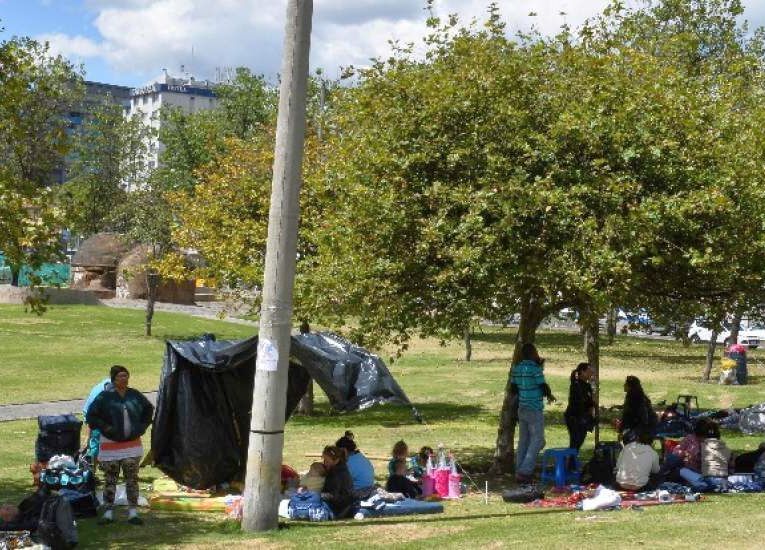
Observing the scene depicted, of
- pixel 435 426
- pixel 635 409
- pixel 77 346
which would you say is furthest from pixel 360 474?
→ pixel 77 346

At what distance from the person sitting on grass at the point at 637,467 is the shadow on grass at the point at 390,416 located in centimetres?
939

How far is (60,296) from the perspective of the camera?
50.7 m

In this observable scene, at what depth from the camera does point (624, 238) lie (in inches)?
505

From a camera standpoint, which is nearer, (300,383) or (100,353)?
(300,383)

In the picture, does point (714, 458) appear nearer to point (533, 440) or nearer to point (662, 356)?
point (533, 440)

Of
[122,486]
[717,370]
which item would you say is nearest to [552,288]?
[122,486]

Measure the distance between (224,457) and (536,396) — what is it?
404cm

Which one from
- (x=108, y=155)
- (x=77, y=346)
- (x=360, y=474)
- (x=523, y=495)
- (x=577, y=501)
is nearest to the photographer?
(x=360, y=474)

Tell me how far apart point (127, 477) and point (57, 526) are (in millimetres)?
1992

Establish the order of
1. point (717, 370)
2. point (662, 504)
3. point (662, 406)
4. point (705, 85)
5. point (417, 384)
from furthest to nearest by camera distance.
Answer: point (717, 370) → point (417, 384) → point (662, 406) → point (705, 85) → point (662, 504)

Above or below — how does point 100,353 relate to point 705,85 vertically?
below

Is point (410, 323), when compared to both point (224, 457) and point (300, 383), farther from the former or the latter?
point (224, 457)

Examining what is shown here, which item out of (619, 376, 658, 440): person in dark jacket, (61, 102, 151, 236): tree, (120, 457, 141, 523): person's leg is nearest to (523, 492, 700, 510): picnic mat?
(619, 376, 658, 440): person in dark jacket

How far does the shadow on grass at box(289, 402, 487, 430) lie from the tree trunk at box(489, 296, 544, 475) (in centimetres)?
666
